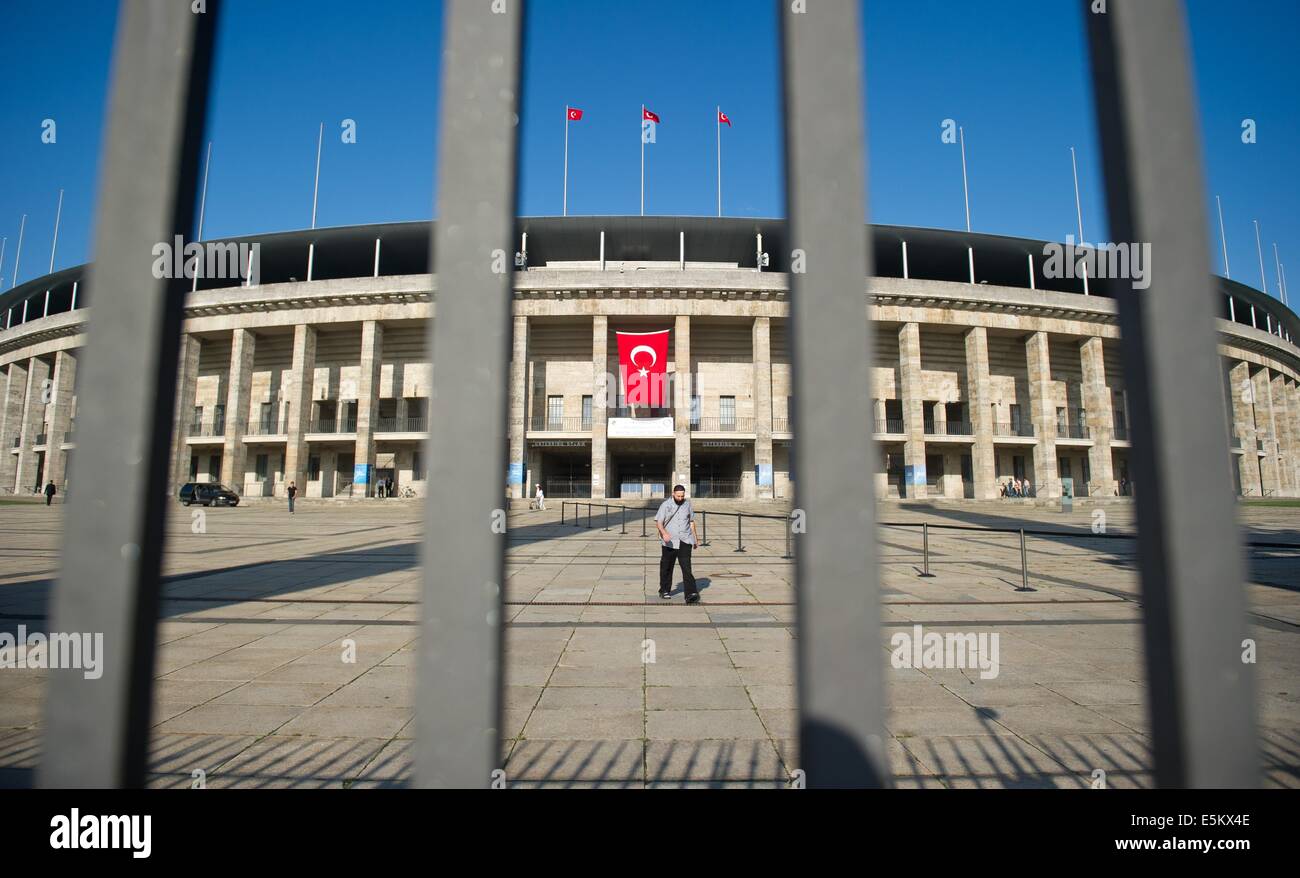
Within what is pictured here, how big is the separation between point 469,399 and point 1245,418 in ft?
209

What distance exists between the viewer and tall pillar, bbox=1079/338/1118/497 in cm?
3834

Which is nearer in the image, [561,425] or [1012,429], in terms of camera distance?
[561,425]

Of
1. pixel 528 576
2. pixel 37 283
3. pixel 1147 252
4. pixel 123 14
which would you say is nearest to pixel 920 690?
pixel 1147 252

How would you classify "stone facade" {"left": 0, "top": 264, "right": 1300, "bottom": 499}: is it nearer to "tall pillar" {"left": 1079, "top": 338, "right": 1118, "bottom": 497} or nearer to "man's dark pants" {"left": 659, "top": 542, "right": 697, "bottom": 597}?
"tall pillar" {"left": 1079, "top": 338, "right": 1118, "bottom": 497}

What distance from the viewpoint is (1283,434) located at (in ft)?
155

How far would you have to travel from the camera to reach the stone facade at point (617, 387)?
121 feet

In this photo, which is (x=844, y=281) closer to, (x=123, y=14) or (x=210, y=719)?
(x=123, y=14)

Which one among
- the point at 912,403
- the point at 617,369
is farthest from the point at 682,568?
the point at 912,403

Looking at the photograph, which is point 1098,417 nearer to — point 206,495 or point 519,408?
point 519,408

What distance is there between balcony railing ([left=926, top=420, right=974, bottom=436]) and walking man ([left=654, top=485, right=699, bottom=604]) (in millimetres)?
36013

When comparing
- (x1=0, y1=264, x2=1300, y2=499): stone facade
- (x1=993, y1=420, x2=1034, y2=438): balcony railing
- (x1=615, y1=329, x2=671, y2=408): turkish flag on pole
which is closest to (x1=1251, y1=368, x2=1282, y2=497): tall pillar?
(x1=0, y1=264, x2=1300, y2=499): stone facade

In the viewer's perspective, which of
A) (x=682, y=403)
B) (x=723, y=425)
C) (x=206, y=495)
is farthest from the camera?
(x=723, y=425)

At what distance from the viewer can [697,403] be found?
3875 cm
